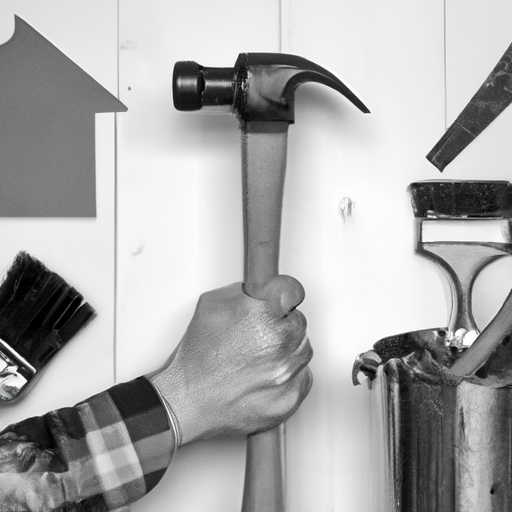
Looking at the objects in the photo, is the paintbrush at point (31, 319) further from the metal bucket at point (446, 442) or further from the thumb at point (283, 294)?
the metal bucket at point (446, 442)

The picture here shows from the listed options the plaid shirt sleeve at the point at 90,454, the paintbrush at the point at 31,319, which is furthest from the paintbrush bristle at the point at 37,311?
the plaid shirt sleeve at the point at 90,454

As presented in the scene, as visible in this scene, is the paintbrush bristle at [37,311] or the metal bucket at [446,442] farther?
the paintbrush bristle at [37,311]

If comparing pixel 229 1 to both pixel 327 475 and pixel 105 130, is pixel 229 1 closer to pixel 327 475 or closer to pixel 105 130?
pixel 105 130

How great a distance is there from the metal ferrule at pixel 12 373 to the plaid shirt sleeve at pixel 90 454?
108 millimetres

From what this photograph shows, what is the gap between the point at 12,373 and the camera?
77 cm

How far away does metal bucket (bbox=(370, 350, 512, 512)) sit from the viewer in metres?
0.61

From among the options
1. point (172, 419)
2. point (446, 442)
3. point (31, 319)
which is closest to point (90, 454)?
point (172, 419)

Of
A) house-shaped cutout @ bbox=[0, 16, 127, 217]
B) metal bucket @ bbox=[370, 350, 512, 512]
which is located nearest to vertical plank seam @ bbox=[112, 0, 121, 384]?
house-shaped cutout @ bbox=[0, 16, 127, 217]

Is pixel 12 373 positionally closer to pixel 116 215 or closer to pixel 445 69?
pixel 116 215

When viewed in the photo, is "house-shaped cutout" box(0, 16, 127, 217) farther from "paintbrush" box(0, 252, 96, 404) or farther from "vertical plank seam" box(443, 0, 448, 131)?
"vertical plank seam" box(443, 0, 448, 131)

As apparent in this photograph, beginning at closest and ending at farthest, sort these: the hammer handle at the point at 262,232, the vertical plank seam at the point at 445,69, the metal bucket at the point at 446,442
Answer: the metal bucket at the point at 446,442 < the hammer handle at the point at 262,232 < the vertical plank seam at the point at 445,69

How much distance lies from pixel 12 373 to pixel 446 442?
18.0 inches

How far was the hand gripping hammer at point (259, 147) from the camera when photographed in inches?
27.7

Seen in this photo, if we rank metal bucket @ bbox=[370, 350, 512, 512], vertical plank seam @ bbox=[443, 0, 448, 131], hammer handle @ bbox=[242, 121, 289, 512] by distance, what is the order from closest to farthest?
metal bucket @ bbox=[370, 350, 512, 512]
hammer handle @ bbox=[242, 121, 289, 512]
vertical plank seam @ bbox=[443, 0, 448, 131]
